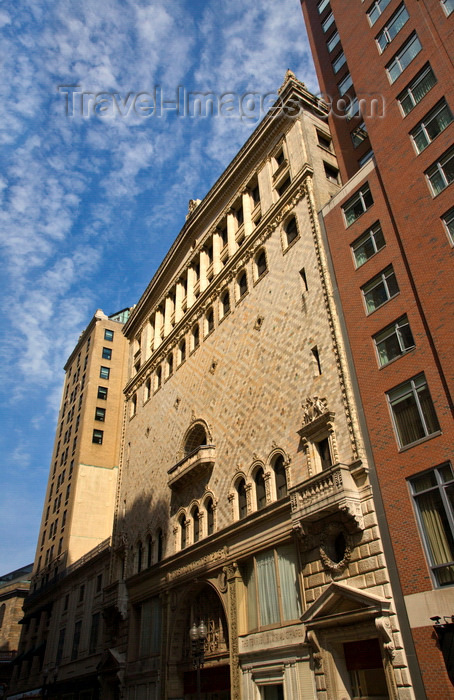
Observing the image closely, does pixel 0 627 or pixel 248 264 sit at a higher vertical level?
pixel 248 264

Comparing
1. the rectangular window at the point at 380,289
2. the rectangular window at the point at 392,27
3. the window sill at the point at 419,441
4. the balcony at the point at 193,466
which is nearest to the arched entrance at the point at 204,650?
the balcony at the point at 193,466

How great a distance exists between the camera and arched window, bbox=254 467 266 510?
2405 centimetres

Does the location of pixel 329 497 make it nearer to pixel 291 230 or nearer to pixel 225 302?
pixel 291 230

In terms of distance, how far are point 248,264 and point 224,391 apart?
7532 mm

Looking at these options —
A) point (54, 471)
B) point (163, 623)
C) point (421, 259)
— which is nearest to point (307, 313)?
point (421, 259)

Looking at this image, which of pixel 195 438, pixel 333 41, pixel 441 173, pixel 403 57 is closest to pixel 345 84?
pixel 333 41

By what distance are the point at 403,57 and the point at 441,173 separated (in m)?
8.02

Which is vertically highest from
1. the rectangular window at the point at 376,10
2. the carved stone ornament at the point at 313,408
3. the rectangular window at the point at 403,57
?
the rectangular window at the point at 376,10

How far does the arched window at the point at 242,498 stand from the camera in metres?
25.4

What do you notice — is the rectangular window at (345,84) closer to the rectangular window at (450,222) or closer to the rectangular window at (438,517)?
the rectangular window at (450,222)

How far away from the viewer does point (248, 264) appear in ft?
104

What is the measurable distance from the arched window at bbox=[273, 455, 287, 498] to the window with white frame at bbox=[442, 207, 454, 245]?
11129 millimetres

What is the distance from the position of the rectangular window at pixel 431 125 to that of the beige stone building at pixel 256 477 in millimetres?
5908

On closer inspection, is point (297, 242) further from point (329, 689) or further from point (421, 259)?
point (329, 689)
